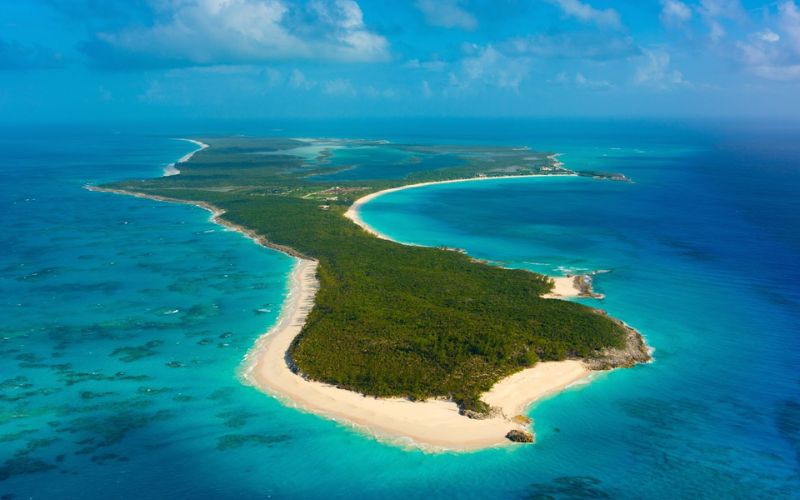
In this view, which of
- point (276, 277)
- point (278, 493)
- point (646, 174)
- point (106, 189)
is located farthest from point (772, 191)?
point (106, 189)

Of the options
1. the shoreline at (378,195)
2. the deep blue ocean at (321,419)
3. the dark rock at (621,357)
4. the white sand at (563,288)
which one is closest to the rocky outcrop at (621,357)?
the dark rock at (621,357)

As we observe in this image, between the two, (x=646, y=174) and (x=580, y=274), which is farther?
(x=646, y=174)

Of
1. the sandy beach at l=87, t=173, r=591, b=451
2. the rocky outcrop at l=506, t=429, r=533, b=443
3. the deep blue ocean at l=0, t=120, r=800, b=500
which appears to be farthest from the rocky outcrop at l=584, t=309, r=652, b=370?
the rocky outcrop at l=506, t=429, r=533, b=443

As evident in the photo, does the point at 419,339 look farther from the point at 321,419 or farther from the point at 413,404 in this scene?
the point at 321,419

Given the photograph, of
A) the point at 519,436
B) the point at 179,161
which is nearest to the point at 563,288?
the point at 519,436

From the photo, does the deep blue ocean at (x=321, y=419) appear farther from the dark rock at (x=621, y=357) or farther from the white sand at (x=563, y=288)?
the white sand at (x=563, y=288)

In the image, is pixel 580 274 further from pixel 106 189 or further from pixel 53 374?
pixel 106 189

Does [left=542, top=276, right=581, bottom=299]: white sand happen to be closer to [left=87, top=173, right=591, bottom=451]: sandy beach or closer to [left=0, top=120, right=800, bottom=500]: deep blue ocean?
[left=0, top=120, right=800, bottom=500]: deep blue ocean
